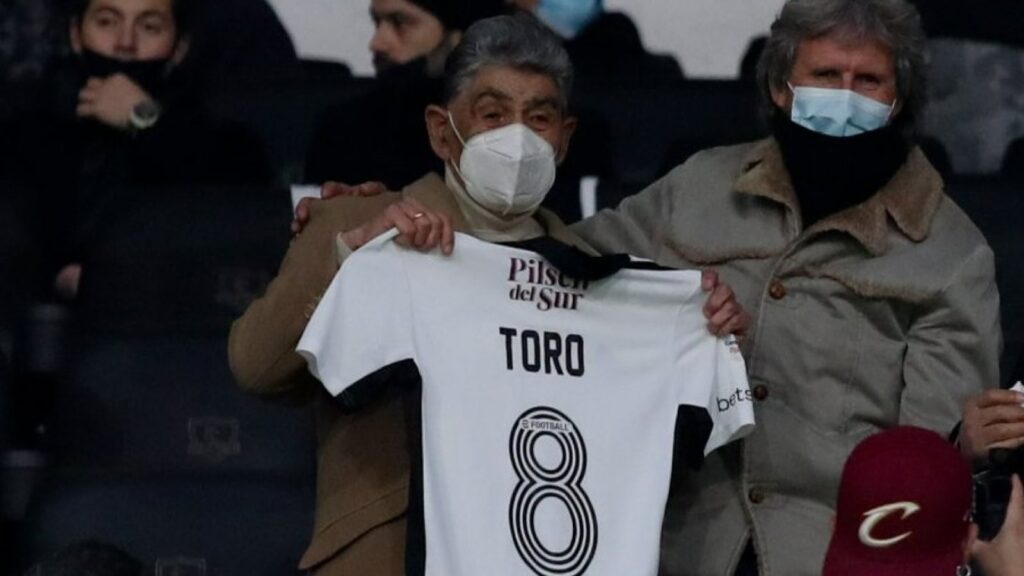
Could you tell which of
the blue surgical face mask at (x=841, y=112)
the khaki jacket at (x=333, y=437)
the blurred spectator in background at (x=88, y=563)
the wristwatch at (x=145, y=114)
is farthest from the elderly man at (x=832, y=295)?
the wristwatch at (x=145, y=114)

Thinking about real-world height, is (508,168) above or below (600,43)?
above

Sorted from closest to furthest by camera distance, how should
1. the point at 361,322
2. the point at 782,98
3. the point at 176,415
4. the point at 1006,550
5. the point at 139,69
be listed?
the point at 1006,550, the point at 361,322, the point at 782,98, the point at 176,415, the point at 139,69

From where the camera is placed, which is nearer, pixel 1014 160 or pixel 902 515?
pixel 902 515

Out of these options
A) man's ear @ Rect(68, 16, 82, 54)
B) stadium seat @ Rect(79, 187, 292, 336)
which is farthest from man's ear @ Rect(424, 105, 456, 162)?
man's ear @ Rect(68, 16, 82, 54)

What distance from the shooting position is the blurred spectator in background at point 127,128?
7.00 metres

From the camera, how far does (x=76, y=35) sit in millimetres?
7195

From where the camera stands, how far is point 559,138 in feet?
16.6

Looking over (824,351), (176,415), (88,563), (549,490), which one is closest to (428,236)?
(549,490)

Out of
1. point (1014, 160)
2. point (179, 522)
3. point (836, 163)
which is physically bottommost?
point (179, 522)

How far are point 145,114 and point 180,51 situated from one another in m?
0.18

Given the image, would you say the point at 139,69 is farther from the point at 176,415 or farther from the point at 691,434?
the point at 691,434

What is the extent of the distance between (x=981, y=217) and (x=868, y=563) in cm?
298

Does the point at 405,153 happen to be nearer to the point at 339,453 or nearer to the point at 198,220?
the point at 198,220

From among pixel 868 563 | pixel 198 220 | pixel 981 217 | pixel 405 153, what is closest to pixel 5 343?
pixel 198 220
